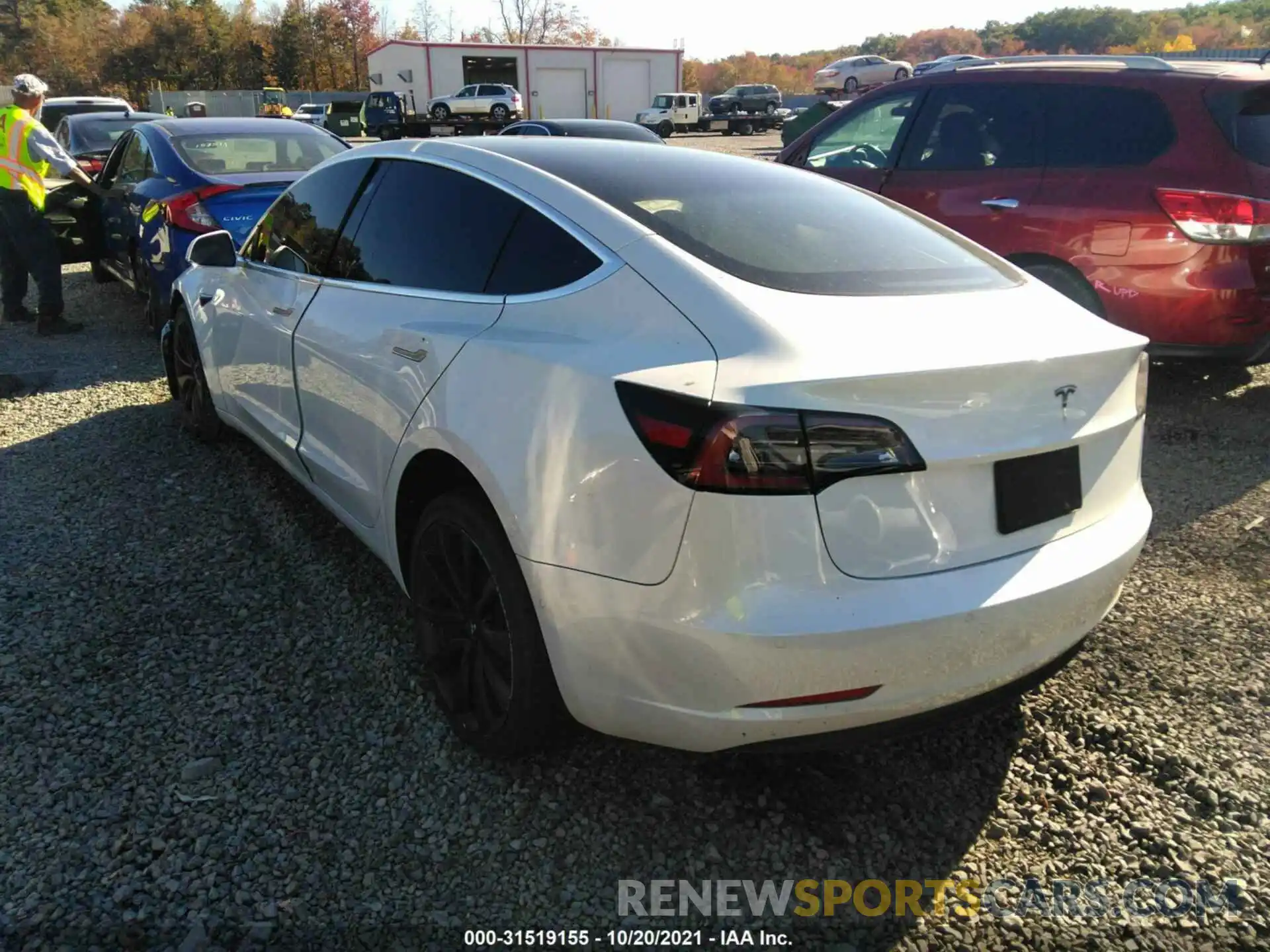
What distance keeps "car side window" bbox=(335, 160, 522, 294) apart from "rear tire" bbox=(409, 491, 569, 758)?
69cm

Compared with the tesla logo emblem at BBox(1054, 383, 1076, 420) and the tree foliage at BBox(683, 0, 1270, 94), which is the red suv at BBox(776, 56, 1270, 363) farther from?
the tree foliage at BBox(683, 0, 1270, 94)

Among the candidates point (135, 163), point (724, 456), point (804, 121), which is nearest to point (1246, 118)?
point (724, 456)

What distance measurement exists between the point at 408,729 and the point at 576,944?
0.94 meters

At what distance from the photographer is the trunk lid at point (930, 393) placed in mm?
1914

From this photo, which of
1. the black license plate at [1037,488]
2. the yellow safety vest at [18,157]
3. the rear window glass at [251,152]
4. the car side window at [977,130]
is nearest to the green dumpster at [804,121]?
the rear window glass at [251,152]

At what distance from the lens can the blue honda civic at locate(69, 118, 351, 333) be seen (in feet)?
21.1

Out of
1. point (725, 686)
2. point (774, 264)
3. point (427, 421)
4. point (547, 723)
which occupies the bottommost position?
point (547, 723)

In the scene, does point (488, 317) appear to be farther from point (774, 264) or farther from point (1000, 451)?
point (1000, 451)

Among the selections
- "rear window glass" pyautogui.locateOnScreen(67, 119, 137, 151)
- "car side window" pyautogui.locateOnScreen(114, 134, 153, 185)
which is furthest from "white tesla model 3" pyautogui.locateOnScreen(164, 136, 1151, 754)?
"rear window glass" pyautogui.locateOnScreen(67, 119, 137, 151)

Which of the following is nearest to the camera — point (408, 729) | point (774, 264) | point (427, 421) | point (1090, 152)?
point (774, 264)

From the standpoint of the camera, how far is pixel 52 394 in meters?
6.13

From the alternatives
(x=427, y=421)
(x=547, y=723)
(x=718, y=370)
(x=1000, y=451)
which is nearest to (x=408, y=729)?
(x=547, y=723)

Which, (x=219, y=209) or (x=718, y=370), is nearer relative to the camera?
(x=718, y=370)

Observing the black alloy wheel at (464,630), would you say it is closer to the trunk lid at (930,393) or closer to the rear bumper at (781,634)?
the rear bumper at (781,634)
